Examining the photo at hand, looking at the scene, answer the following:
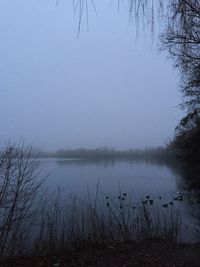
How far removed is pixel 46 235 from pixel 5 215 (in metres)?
2.27

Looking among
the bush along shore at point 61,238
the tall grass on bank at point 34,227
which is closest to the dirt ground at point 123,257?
the bush along shore at point 61,238

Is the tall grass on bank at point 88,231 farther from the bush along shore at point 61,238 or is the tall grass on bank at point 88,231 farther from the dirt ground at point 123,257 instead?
the dirt ground at point 123,257

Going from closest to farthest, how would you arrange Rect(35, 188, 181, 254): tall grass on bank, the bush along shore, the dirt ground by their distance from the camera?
the dirt ground
the bush along shore
Rect(35, 188, 181, 254): tall grass on bank

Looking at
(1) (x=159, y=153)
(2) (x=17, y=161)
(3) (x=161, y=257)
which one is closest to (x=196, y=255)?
(3) (x=161, y=257)

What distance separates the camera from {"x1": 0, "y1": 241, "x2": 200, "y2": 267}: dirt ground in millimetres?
9727

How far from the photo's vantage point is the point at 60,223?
14703mm

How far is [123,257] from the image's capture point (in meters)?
10.5

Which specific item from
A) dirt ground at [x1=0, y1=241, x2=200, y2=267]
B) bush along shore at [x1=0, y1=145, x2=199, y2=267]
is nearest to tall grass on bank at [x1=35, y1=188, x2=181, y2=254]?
bush along shore at [x1=0, y1=145, x2=199, y2=267]

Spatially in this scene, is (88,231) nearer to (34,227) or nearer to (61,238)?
(61,238)

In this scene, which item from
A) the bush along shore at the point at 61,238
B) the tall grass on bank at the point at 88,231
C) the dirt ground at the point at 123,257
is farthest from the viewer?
the tall grass on bank at the point at 88,231

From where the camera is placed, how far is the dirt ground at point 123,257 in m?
9.73

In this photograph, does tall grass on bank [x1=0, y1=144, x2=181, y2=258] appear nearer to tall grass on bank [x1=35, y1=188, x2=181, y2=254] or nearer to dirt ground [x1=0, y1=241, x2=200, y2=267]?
tall grass on bank [x1=35, y1=188, x2=181, y2=254]

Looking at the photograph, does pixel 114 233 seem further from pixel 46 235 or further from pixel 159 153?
pixel 159 153

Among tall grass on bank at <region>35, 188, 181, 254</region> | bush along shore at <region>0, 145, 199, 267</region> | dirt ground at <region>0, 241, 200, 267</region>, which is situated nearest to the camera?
dirt ground at <region>0, 241, 200, 267</region>
